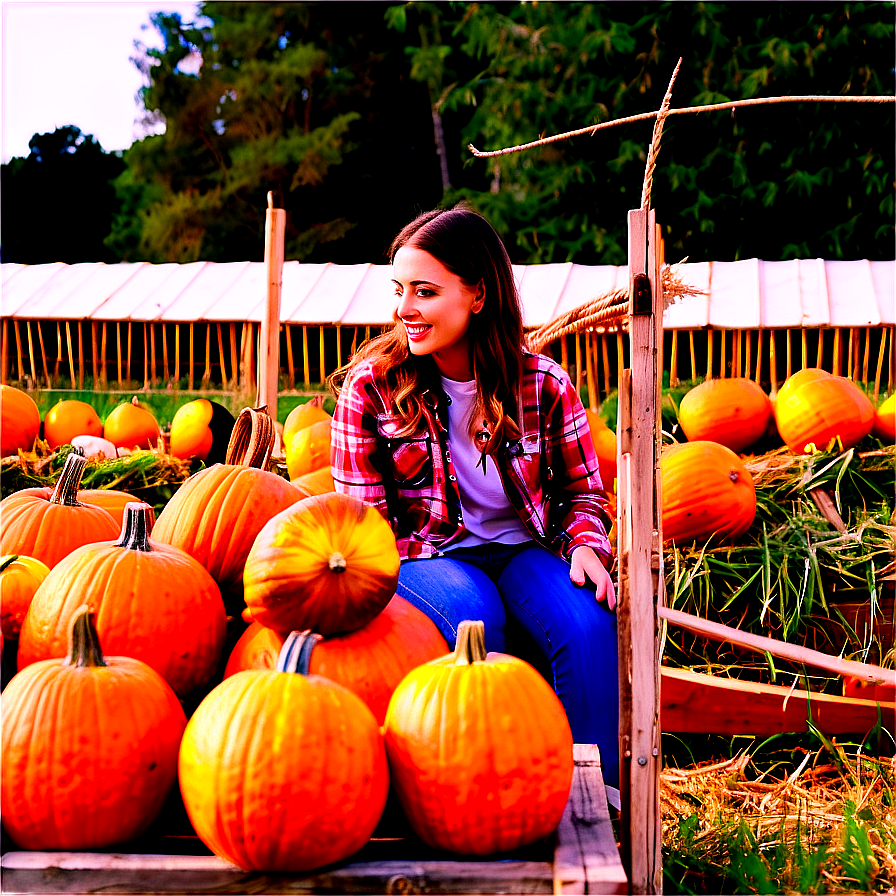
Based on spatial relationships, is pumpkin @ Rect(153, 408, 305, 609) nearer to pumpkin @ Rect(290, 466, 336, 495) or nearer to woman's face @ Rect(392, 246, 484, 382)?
woman's face @ Rect(392, 246, 484, 382)

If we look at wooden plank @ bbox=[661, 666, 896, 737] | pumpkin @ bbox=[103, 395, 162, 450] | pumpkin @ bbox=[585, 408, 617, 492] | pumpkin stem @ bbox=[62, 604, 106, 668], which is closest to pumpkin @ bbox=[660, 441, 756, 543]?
pumpkin @ bbox=[585, 408, 617, 492]

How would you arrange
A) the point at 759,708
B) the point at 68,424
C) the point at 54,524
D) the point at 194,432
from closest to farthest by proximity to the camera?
the point at 54,524
the point at 759,708
the point at 194,432
the point at 68,424

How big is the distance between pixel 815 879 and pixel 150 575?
1328 millimetres

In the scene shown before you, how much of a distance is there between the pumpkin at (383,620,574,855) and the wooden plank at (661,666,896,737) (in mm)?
1523

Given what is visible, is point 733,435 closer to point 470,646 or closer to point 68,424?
point 470,646

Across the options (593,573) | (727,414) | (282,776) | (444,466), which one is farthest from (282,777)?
(727,414)

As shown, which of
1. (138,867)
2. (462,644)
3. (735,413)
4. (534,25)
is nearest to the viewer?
(138,867)

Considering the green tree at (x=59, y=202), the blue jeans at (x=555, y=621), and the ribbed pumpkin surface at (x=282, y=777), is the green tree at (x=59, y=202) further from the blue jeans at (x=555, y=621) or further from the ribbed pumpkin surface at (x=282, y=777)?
the ribbed pumpkin surface at (x=282, y=777)

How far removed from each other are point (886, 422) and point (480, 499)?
2.29 m

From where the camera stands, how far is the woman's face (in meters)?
2.08

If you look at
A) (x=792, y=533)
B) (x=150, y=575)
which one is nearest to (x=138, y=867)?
(x=150, y=575)

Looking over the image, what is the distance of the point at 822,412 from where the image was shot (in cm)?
352

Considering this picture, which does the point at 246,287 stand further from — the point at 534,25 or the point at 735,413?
the point at 534,25

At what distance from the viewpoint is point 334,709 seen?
125 centimetres
